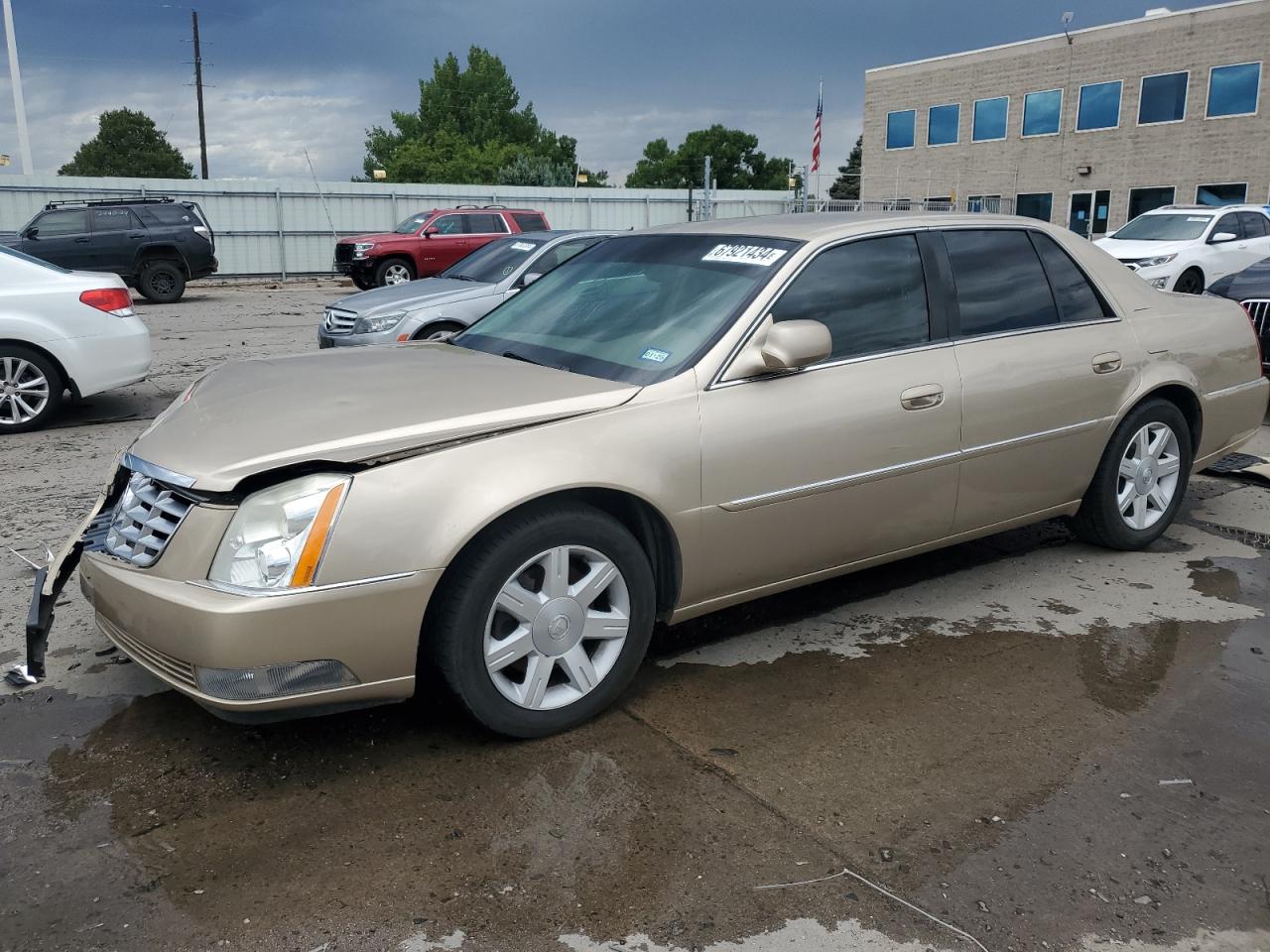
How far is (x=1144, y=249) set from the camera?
1499 centimetres

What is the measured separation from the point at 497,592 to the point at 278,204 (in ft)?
92.4

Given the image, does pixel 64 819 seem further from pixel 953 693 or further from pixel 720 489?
pixel 953 693

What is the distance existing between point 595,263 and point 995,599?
2.22 m

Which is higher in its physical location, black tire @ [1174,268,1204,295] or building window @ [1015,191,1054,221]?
building window @ [1015,191,1054,221]

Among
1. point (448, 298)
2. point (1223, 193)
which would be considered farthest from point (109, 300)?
point (1223, 193)

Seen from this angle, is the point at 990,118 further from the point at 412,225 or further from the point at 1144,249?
the point at 1144,249

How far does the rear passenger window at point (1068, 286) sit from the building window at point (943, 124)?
36987 mm

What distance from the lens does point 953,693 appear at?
3.66m

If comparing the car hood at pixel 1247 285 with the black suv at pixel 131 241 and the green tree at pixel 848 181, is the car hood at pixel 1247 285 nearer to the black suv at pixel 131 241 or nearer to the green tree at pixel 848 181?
the black suv at pixel 131 241

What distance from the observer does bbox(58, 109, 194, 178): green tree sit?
259 feet

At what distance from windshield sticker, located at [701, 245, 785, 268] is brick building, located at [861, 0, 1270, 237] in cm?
→ 3318

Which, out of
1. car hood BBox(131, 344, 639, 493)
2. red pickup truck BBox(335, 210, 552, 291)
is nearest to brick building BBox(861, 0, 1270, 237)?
red pickup truck BBox(335, 210, 552, 291)

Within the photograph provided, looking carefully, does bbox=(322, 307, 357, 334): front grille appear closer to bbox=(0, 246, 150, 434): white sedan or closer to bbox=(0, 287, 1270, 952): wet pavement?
bbox=(0, 246, 150, 434): white sedan

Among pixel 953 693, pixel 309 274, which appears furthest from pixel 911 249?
pixel 309 274
